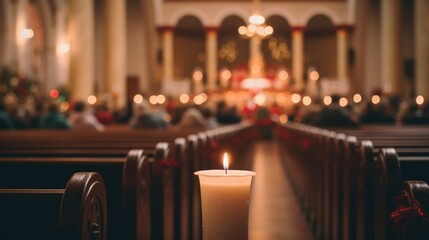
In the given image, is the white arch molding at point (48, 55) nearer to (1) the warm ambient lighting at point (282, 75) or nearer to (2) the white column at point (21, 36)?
(2) the white column at point (21, 36)

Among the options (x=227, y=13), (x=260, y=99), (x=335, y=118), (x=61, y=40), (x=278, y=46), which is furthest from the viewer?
(x=278, y=46)

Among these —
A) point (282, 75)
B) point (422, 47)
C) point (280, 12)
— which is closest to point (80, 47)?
point (422, 47)

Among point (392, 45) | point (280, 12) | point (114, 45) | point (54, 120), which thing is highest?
point (280, 12)

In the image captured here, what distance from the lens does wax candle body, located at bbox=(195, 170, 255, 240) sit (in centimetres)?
154

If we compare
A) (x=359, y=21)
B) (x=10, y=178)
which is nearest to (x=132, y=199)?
(x=10, y=178)

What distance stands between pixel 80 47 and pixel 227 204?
42.7 feet

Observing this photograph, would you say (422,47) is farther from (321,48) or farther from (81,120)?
(321,48)

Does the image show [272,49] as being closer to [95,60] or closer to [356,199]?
[95,60]

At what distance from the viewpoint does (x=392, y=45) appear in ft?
59.1

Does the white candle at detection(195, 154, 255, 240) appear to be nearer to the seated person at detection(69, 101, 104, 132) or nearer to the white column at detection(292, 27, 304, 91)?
the seated person at detection(69, 101, 104, 132)

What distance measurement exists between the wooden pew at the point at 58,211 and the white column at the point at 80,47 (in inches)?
490

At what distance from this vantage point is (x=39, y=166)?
2.63 m

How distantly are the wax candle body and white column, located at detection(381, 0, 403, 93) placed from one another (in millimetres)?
17361

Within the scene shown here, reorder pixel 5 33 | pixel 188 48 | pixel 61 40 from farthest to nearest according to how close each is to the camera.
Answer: pixel 188 48, pixel 61 40, pixel 5 33
